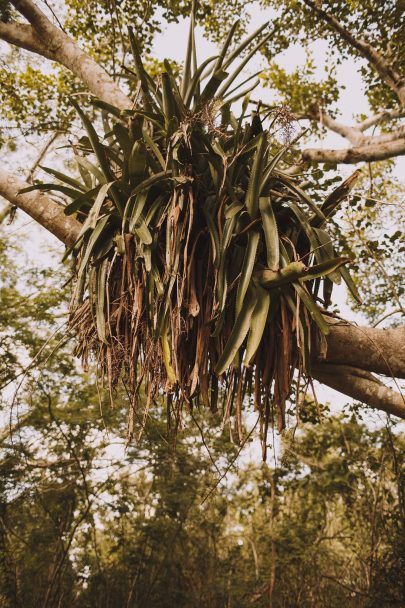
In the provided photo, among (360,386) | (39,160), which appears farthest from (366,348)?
(39,160)

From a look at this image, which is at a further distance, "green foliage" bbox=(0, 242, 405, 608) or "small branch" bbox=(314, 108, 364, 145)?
"green foliage" bbox=(0, 242, 405, 608)

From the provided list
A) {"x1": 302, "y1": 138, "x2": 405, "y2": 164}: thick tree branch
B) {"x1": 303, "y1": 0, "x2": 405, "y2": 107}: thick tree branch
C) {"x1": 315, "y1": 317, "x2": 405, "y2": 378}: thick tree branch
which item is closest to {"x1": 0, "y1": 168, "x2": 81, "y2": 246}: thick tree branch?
{"x1": 315, "y1": 317, "x2": 405, "y2": 378}: thick tree branch

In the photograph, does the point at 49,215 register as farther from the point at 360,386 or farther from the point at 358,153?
the point at 358,153

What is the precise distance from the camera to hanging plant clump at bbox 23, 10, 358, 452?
171cm

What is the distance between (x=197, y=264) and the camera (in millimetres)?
1933

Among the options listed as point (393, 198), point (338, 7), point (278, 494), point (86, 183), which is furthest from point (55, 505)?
point (338, 7)

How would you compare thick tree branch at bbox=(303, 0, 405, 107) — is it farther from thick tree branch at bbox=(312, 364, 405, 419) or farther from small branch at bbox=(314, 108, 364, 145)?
thick tree branch at bbox=(312, 364, 405, 419)

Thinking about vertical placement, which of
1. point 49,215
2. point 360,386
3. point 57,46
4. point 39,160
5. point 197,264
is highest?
point 39,160

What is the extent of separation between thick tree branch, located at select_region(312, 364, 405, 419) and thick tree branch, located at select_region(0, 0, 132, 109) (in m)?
1.82

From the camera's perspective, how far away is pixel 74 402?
18.3 feet

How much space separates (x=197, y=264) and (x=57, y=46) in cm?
204

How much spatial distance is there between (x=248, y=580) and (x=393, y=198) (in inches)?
182

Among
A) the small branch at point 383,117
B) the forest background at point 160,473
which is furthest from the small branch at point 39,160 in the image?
the small branch at point 383,117

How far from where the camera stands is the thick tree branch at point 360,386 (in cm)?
196
